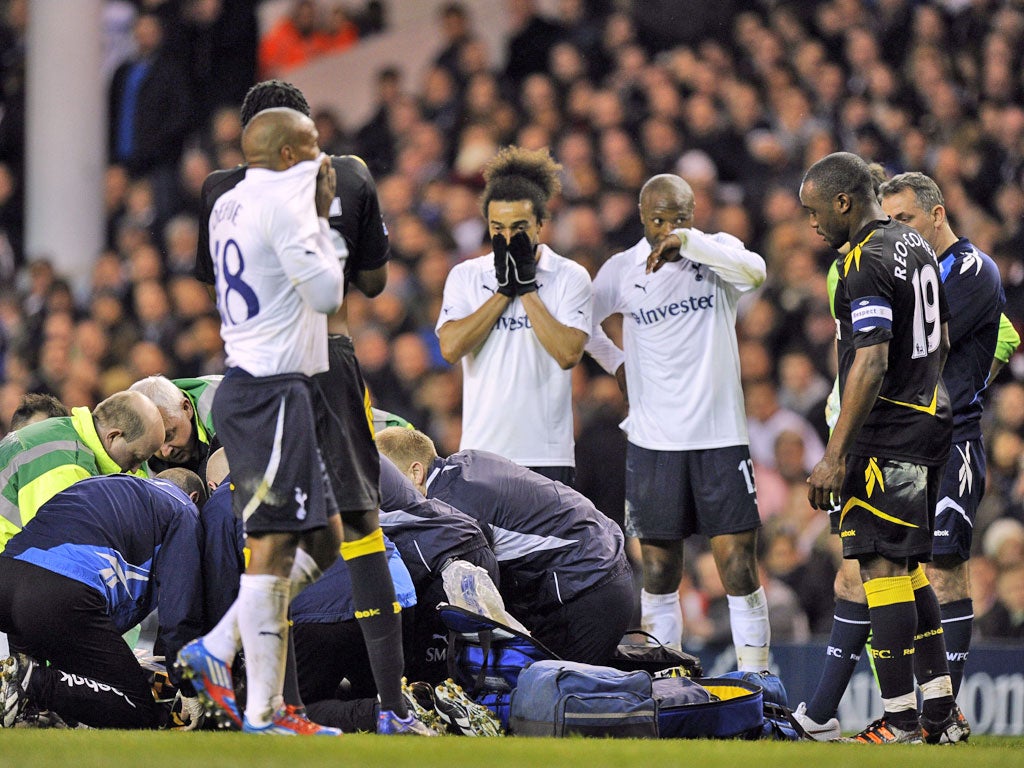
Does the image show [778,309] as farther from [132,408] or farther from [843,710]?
[132,408]

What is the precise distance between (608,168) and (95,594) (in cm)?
713

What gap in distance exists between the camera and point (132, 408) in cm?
636

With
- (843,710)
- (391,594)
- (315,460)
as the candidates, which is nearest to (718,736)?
(391,594)

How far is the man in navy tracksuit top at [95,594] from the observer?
226 inches

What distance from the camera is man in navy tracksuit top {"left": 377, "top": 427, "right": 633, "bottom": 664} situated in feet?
21.7

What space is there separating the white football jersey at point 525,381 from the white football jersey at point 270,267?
99.3 inches

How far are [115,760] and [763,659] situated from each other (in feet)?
12.7

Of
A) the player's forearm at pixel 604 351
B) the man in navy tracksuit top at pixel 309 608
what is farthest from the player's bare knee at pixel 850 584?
the man in navy tracksuit top at pixel 309 608

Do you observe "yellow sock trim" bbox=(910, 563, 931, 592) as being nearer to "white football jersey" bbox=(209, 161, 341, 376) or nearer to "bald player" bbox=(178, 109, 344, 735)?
"bald player" bbox=(178, 109, 344, 735)

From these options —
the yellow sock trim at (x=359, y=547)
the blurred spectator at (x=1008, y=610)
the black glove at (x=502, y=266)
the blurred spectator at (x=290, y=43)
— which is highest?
the blurred spectator at (x=290, y=43)

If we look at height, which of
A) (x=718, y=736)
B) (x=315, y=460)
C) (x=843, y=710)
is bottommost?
(x=843, y=710)

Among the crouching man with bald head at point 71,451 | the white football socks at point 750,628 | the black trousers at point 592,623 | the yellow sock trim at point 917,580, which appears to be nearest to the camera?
the yellow sock trim at point 917,580

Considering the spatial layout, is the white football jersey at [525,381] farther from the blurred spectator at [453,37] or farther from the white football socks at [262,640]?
the blurred spectator at [453,37]

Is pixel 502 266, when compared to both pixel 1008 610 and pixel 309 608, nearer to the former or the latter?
pixel 309 608
